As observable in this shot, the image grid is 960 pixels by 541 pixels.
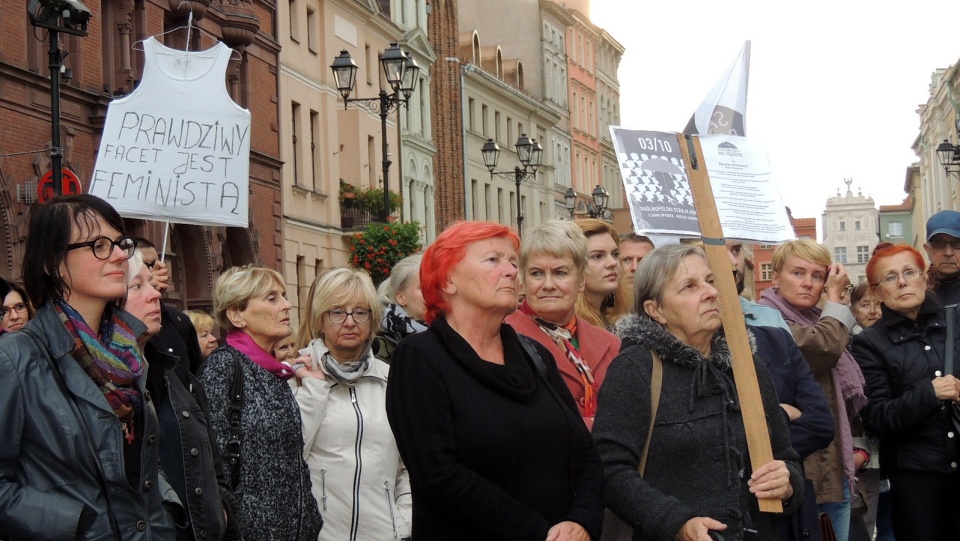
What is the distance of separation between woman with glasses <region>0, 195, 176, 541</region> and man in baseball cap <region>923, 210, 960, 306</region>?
535 cm

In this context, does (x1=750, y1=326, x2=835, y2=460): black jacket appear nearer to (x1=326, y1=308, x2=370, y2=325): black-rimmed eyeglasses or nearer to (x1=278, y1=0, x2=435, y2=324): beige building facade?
(x1=326, y1=308, x2=370, y2=325): black-rimmed eyeglasses

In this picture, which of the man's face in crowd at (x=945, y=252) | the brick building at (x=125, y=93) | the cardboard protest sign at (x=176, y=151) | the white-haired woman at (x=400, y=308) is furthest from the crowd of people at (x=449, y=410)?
the brick building at (x=125, y=93)

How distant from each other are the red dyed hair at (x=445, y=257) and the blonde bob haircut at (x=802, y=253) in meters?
3.00

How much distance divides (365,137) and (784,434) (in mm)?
36937

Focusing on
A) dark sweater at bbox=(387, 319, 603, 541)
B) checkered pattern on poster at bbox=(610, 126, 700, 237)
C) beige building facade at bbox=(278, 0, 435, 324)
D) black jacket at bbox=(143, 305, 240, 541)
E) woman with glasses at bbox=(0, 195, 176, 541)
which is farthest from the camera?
beige building facade at bbox=(278, 0, 435, 324)

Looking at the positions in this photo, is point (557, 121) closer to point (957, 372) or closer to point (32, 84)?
point (32, 84)

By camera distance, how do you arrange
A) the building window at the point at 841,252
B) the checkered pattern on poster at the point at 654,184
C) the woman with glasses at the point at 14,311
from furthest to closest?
1. the building window at the point at 841,252
2. the woman with glasses at the point at 14,311
3. the checkered pattern on poster at the point at 654,184

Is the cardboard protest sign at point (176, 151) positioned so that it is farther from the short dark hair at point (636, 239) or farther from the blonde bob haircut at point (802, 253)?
the blonde bob haircut at point (802, 253)

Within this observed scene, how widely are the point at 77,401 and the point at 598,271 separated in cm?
353

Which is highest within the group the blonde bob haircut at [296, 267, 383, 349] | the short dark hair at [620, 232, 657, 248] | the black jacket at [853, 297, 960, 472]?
the short dark hair at [620, 232, 657, 248]

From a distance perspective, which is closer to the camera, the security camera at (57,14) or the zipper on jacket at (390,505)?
the zipper on jacket at (390,505)

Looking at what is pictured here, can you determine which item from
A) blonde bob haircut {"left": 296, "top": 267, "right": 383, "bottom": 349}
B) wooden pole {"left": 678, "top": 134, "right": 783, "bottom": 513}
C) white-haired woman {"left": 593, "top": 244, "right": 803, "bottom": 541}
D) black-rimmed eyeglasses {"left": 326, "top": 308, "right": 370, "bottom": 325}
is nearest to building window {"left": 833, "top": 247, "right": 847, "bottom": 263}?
blonde bob haircut {"left": 296, "top": 267, "right": 383, "bottom": 349}

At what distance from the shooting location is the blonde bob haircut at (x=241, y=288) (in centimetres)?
698

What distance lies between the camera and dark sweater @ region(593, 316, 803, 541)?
17.5 feet
